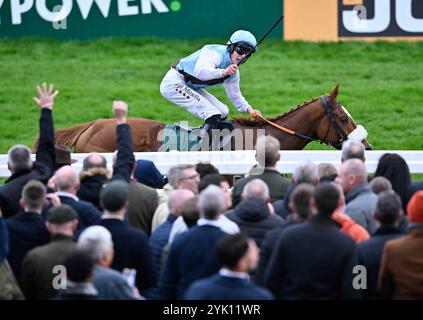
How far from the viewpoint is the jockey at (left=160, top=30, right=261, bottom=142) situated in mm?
12133

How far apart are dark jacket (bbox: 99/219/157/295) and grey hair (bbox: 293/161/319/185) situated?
1.56m

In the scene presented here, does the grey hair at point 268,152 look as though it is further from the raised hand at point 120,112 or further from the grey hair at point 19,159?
the grey hair at point 19,159

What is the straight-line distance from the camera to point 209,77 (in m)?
12.2

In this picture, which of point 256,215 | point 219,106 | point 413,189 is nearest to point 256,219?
point 256,215

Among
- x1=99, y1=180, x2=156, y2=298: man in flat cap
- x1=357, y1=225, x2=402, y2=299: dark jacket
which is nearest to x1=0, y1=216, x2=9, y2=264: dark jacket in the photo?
x1=99, y1=180, x2=156, y2=298: man in flat cap

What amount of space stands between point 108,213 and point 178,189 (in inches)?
35.0

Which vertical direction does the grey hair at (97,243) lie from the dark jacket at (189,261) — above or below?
above

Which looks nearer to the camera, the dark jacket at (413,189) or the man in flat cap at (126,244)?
the man in flat cap at (126,244)

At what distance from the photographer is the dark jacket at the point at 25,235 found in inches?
304

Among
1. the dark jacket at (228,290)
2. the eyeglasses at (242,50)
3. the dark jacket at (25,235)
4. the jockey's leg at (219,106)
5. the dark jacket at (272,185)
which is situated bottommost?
the dark jacket at (228,290)

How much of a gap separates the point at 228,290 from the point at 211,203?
37.3 inches

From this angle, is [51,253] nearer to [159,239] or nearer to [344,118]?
[159,239]

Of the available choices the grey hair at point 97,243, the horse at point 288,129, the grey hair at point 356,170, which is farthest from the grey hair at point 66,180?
the horse at point 288,129

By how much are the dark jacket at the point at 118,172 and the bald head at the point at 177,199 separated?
0.78m
